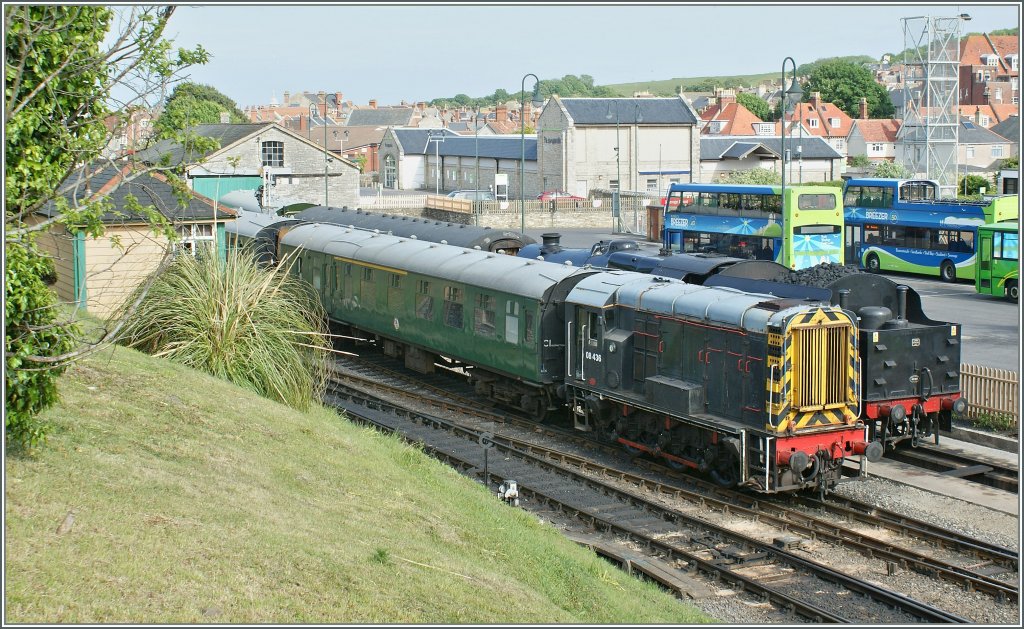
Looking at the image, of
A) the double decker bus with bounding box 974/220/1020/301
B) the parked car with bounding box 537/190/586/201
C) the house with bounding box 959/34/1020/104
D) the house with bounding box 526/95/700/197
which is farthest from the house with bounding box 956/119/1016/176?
the double decker bus with bounding box 974/220/1020/301

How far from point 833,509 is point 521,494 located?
4808 mm

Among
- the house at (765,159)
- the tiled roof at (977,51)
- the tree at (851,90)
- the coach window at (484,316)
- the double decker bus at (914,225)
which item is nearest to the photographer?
the coach window at (484,316)

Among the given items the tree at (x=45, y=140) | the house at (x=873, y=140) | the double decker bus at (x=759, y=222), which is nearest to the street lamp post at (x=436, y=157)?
the house at (x=873, y=140)

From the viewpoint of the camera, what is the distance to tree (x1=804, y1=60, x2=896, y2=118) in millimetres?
137000

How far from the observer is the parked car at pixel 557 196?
228ft

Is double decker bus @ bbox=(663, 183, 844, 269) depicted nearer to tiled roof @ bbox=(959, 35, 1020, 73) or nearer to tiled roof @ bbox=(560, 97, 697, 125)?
tiled roof @ bbox=(560, 97, 697, 125)

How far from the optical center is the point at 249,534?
402 inches

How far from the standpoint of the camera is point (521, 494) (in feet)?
58.4

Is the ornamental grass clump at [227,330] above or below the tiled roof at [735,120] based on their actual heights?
below

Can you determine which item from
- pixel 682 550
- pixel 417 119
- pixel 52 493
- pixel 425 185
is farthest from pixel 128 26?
pixel 417 119

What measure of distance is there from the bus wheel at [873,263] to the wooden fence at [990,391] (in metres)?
25.0

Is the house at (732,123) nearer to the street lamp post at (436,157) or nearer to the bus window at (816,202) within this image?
the street lamp post at (436,157)

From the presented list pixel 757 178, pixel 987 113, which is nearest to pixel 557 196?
pixel 757 178

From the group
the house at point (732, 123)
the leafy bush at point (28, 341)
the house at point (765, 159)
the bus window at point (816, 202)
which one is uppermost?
the house at point (732, 123)
